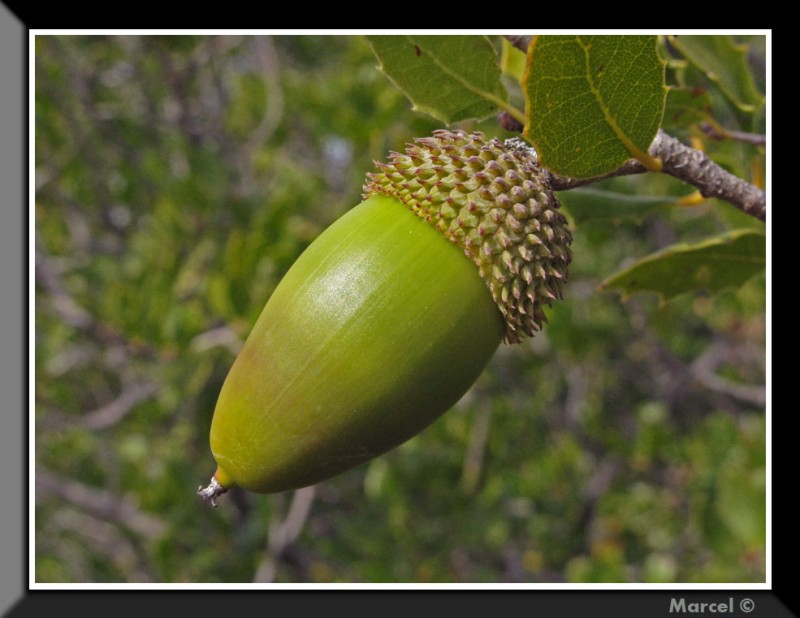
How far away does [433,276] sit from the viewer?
0.93m

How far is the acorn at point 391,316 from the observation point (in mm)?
880

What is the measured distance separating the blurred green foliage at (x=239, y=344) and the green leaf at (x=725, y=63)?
0.98 metres

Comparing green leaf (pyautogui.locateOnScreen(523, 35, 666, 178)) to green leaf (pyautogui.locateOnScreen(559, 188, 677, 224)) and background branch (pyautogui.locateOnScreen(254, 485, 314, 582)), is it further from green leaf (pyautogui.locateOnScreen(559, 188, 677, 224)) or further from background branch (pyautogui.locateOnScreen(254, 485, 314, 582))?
background branch (pyautogui.locateOnScreen(254, 485, 314, 582))

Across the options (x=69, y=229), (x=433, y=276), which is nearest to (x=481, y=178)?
(x=433, y=276)

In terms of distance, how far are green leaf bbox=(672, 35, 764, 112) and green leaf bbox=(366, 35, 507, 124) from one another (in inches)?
19.1

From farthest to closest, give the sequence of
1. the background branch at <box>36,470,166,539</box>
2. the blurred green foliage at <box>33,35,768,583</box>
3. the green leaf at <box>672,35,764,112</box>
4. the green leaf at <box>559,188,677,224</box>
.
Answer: the background branch at <box>36,470,166,539</box> < the blurred green foliage at <box>33,35,768,583</box> < the green leaf at <box>672,35,764,112</box> < the green leaf at <box>559,188,677,224</box>

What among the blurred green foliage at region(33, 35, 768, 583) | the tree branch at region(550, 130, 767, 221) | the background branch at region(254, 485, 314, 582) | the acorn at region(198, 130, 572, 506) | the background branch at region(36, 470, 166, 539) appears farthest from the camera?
the background branch at region(36, 470, 166, 539)

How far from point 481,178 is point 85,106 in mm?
3301

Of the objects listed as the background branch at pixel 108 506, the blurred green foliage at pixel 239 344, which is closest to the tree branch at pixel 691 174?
the blurred green foliage at pixel 239 344

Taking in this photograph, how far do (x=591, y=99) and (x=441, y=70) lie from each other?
0.28 meters

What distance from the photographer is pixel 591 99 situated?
93 centimetres

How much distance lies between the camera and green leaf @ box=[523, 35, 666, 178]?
888mm

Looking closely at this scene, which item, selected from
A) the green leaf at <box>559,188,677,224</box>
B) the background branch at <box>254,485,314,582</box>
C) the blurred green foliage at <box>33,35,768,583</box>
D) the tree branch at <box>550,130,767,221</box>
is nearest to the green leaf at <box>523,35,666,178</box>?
the tree branch at <box>550,130,767,221</box>

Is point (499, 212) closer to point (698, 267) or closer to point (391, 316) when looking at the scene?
point (391, 316)
